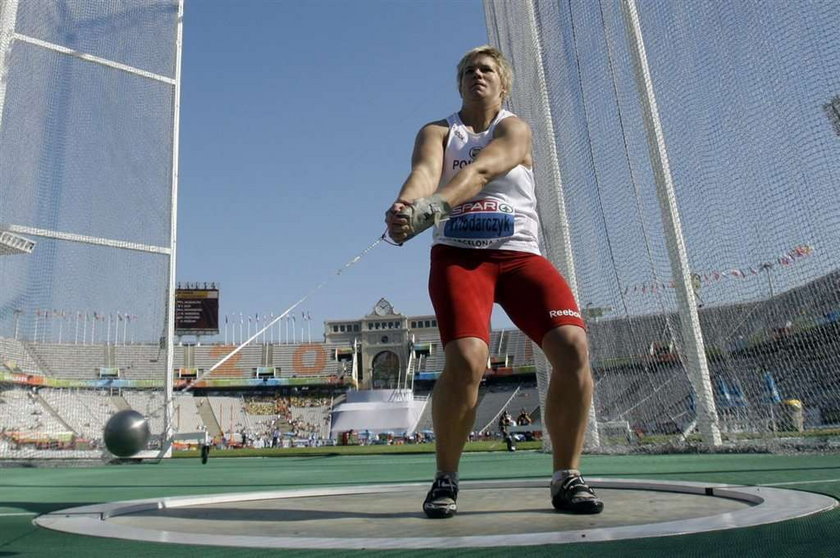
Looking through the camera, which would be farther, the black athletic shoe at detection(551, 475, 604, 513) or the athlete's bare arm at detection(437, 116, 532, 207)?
the black athletic shoe at detection(551, 475, 604, 513)

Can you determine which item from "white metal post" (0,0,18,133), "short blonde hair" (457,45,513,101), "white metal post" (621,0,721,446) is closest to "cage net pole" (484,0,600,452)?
"white metal post" (621,0,721,446)

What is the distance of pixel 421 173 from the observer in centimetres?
238

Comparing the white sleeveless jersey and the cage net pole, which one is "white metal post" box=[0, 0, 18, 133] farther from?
the white sleeveless jersey

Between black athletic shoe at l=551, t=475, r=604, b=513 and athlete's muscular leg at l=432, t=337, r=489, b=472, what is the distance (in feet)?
1.19

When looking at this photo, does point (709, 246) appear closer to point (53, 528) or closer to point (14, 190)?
point (53, 528)

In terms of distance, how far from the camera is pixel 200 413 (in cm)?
5444

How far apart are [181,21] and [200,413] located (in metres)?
46.8

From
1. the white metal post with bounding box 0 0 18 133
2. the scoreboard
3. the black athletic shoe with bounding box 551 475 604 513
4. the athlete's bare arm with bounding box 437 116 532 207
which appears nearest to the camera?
the athlete's bare arm with bounding box 437 116 532 207

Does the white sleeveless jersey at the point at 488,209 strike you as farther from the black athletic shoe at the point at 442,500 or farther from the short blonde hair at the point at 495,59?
the black athletic shoe at the point at 442,500

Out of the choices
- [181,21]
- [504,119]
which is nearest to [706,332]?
[504,119]

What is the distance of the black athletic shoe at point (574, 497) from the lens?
2412 millimetres

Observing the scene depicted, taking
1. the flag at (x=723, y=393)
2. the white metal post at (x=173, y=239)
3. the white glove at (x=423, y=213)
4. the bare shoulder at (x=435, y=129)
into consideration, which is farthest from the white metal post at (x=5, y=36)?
the white glove at (x=423, y=213)

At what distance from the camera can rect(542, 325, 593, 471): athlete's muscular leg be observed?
8.53ft

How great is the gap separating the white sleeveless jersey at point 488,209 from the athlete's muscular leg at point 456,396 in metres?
0.39
